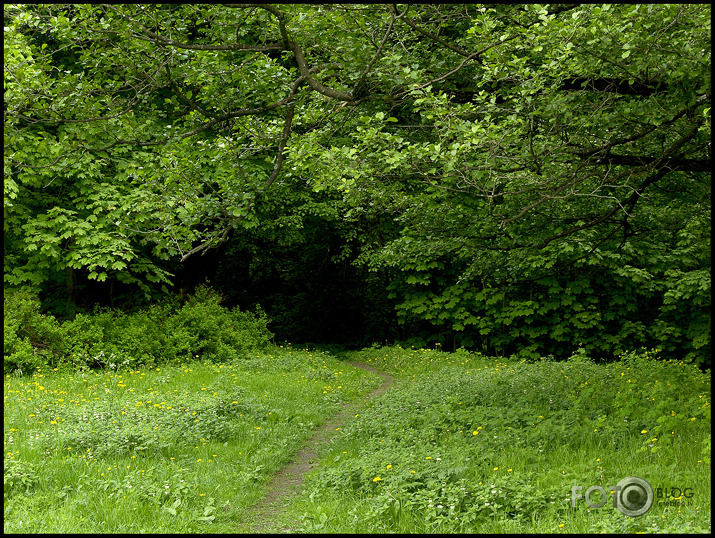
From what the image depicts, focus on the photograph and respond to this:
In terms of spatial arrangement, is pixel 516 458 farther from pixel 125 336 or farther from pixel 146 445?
pixel 125 336

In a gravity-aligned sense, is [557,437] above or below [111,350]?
above

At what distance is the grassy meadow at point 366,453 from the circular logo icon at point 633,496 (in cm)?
9

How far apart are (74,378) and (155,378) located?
54.2 inches

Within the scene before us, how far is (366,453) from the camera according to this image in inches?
264

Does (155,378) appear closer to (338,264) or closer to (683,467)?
(683,467)

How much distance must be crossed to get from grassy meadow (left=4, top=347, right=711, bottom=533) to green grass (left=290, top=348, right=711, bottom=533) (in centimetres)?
2

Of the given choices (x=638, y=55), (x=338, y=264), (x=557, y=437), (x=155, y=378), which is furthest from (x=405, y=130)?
(x=338, y=264)

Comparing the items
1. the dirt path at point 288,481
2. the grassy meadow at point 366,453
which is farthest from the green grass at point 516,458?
the dirt path at point 288,481

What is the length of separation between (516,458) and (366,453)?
1718 millimetres

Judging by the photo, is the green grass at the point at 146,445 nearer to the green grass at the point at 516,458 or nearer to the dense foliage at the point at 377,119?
the green grass at the point at 516,458

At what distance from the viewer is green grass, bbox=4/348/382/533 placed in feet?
16.0

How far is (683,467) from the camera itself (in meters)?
5.39

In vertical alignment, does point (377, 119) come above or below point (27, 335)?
above

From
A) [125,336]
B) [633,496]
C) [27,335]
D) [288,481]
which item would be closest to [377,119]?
[288,481]
